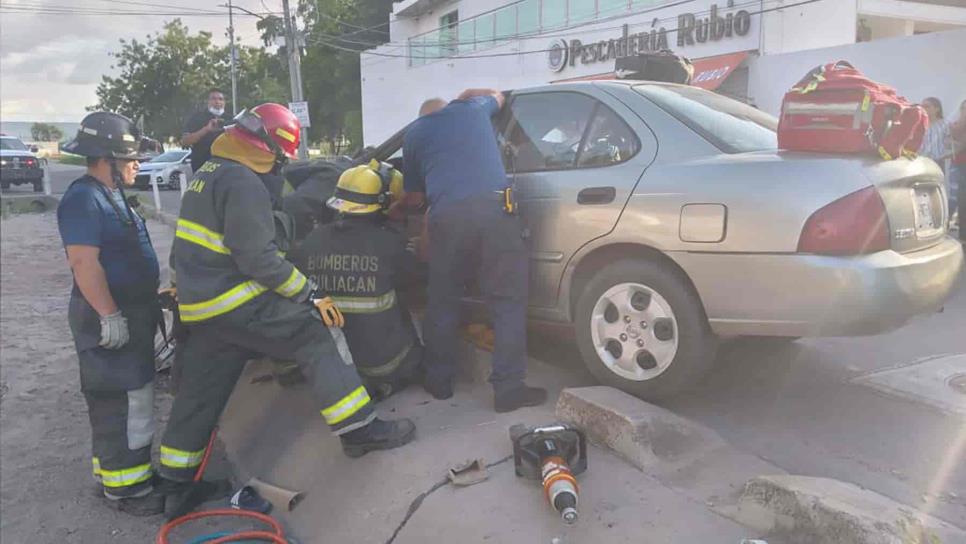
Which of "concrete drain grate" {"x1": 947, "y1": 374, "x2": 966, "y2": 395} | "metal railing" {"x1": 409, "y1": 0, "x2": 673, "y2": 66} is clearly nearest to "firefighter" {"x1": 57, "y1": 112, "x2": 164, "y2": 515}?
"concrete drain grate" {"x1": 947, "y1": 374, "x2": 966, "y2": 395}

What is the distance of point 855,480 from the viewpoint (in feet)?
9.11

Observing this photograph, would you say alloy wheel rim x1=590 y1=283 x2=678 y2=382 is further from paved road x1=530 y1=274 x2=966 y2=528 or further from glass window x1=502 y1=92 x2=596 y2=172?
glass window x1=502 y1=92 x2=596 y2=172

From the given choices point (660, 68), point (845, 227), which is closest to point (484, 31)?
point (660, 68)

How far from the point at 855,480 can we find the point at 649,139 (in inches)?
64.8

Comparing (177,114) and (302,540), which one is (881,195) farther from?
(177,114)

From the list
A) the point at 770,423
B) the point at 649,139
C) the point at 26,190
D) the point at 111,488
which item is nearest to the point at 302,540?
the point at 111,488

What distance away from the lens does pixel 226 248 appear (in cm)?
329

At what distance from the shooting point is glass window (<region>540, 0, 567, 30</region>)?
20.9 metres

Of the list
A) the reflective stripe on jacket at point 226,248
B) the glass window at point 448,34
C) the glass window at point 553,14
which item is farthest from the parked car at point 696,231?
the glass window at point 448,34

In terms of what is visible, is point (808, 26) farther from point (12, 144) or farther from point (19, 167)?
point (12, 144)

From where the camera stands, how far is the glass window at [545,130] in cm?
367

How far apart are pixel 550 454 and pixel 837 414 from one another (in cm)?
150

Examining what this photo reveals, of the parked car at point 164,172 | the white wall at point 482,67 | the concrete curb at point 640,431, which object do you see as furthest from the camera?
the parked car at point 164,172

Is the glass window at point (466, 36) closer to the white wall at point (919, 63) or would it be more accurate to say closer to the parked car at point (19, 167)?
the parked car at point (19, 167)
